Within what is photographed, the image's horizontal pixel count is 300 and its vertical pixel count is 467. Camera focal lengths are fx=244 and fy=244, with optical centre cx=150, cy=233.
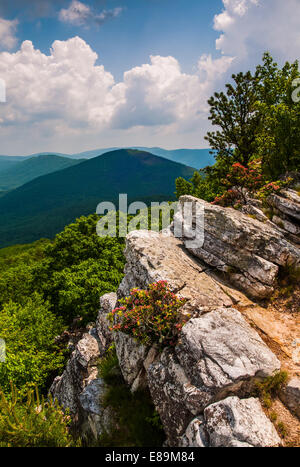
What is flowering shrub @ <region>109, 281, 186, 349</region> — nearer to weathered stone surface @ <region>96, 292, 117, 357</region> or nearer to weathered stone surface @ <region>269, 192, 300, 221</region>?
weathered stone surface @ <region>96, 292, 117, 357</region>

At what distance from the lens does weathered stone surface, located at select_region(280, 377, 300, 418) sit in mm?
8352

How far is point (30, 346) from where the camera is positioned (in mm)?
20906

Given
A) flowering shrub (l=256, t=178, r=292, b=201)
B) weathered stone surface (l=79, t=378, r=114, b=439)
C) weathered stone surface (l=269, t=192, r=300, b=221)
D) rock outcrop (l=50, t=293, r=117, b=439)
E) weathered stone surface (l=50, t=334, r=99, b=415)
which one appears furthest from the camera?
flowering shrub (l=256, t=178, r=292, b=201)

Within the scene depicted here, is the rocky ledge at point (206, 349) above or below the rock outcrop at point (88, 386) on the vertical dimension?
above

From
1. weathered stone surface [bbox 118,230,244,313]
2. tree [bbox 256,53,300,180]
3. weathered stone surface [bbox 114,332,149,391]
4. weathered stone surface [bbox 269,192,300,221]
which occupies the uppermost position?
tree [bbox 256,53,300,180]

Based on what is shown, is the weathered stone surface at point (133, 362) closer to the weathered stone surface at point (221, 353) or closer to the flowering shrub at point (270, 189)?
the weathered stone surface at point (221, 353)

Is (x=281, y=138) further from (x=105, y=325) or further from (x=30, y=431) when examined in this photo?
(x=30, y=431)

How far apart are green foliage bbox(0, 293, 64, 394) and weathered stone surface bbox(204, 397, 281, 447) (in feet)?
49.0

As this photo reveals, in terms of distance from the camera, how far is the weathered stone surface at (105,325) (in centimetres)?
1532

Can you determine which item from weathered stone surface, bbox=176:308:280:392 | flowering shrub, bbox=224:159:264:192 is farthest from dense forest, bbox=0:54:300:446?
weathered stone surface, bbox=176:308:280:392

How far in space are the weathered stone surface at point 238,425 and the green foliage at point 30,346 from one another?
588 inches

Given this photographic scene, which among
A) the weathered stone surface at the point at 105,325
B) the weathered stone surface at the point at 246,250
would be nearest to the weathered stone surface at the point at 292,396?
the weathered stone surface at the point at 246,250

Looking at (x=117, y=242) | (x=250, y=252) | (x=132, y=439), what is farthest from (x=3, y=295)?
(x=250, y=252)

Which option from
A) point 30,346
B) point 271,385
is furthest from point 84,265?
point 271,385
